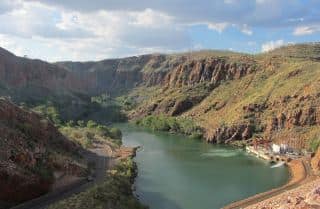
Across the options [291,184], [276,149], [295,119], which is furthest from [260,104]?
[291,184]

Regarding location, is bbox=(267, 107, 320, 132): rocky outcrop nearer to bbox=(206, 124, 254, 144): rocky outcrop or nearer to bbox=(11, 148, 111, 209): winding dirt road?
bbox=(206, 124, 254, 144): rocky outcrop

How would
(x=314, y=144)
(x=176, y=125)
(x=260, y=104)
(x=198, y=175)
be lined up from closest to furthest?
1. (x=198, y=175)
2. (x=314, y=144)
3. (x=260, y=104)
4. (x=176, y=125)

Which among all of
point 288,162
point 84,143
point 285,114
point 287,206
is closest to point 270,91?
point 285,114

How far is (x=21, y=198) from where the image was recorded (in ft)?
192

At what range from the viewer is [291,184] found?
77.9 metres

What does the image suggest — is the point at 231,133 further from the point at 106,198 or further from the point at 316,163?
the point at 106,198

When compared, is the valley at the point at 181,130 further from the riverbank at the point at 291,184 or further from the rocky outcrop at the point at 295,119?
the riverbank at the point at 291,184

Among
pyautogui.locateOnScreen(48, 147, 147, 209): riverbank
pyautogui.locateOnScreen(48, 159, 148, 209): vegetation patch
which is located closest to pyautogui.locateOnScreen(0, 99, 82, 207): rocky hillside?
pyautogui.locateOnScreen(48, 147, 147, 209): riverbank

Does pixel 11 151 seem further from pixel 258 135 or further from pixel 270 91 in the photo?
pixel 270 91

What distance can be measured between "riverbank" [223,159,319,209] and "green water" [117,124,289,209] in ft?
5.45

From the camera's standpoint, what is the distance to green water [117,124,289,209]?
70062mm

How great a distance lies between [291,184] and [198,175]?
634 inches

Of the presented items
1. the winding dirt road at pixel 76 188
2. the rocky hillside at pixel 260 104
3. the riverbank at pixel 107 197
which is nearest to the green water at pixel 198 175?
the riverbank at pixel 107 197

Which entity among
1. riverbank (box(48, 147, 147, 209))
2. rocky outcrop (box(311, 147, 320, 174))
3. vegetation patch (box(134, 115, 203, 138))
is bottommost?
vegetation patch (box(134, 115, 203, 138))
